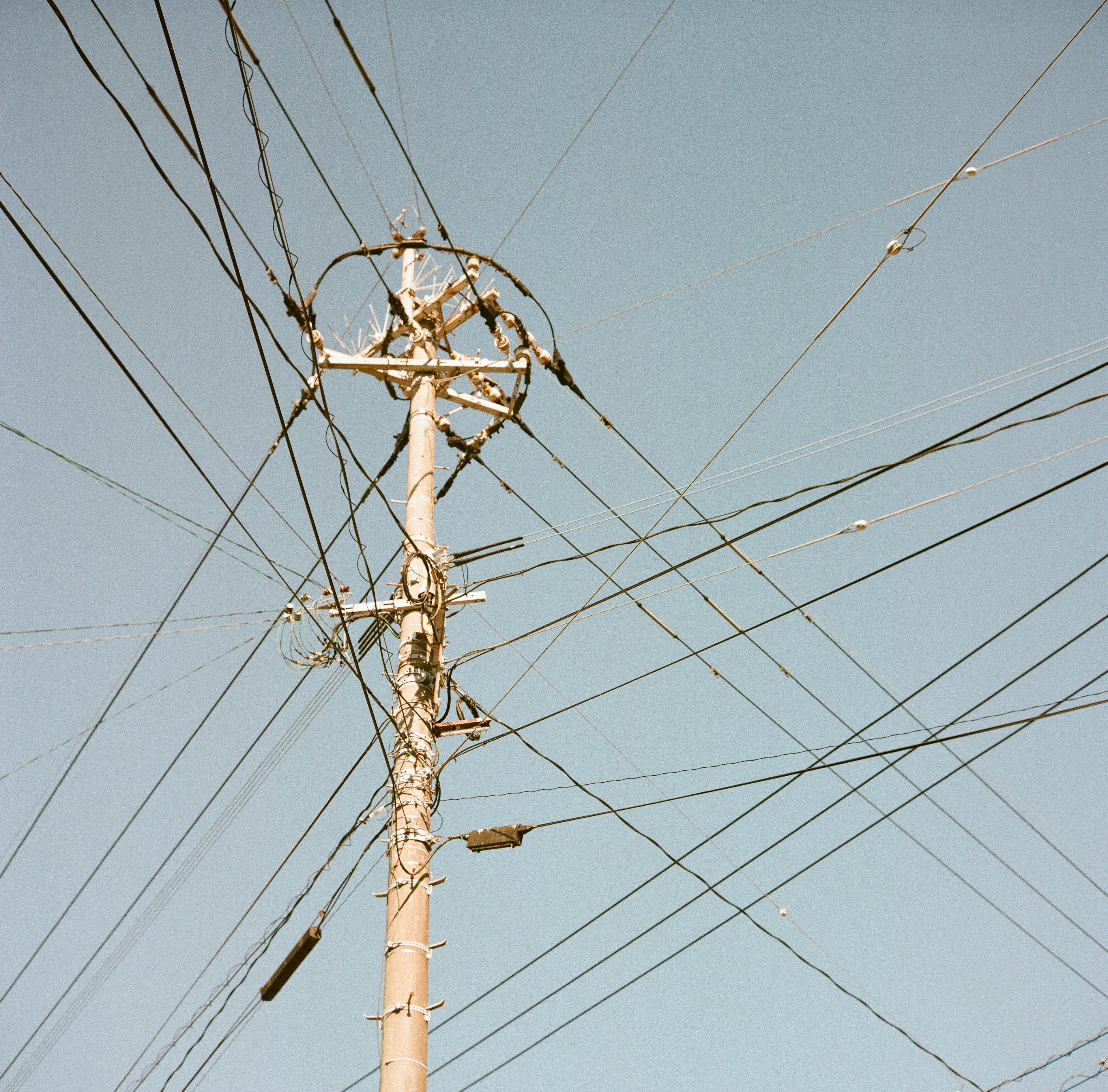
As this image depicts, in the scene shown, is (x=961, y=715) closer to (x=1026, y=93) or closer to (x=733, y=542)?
(x=733, y=542)

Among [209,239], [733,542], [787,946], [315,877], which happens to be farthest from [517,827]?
[209,239]

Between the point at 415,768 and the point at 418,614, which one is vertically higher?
the point at 418,614

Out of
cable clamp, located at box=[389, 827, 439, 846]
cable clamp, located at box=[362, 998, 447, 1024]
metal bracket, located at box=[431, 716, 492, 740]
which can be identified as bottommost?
cable clamp, located at box=[362, 998, 447, 1024]

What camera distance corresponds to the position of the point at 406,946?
5.95 metres

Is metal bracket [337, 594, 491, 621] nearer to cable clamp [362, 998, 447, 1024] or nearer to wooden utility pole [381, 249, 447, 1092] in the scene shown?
wooden utility pole [381, 249, 447, 1092]

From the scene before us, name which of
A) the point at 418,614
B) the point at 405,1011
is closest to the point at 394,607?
the point at 418,614

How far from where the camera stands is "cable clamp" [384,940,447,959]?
5.95m

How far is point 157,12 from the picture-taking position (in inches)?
151

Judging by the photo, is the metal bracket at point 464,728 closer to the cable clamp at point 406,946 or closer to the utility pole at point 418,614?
the utility pole at point 418,614

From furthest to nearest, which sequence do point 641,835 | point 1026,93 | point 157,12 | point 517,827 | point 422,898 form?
point 641,835, point 517,827, point 422,898, point 1026,93, point 157,12

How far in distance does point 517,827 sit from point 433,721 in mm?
984

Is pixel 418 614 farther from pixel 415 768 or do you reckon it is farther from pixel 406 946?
pixel 406 946

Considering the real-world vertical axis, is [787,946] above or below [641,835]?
below

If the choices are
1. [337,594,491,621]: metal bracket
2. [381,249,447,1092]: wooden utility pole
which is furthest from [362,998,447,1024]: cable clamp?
[337,594,491,621]: metal bracket
